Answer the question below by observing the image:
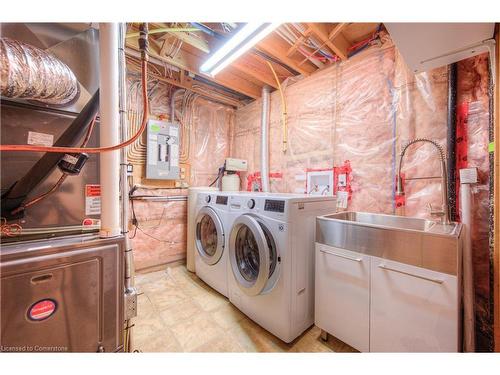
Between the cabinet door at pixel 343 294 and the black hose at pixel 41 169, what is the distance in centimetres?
149

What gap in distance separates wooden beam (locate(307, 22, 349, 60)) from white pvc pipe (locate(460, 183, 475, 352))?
153cm

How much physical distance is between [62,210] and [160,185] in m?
1.78

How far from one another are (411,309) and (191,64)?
8.93 ft

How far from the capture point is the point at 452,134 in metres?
1.39

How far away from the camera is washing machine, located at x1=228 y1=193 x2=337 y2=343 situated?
1400 millimetres

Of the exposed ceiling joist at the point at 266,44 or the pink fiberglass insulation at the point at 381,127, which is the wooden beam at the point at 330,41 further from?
the pink fiberglass insulation at the point at 381,127

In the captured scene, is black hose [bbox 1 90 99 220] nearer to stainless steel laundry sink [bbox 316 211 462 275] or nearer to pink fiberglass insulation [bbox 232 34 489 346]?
stainless steel laundry sink [bbox 316 211 462 275]

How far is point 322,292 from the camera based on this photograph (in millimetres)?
1422

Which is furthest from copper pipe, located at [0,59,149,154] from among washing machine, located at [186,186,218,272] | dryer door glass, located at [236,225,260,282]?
washing machine, located at [186,186,218,272]

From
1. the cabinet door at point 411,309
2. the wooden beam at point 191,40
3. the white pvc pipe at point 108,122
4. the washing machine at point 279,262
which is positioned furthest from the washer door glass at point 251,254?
the wooden beam at point 191,40

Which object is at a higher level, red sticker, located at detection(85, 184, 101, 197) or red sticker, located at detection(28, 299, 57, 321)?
red sticker, located at detection(85, 184, 101, 197)

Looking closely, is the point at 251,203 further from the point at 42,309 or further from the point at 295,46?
the point at 295,46

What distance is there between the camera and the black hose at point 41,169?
77 cm

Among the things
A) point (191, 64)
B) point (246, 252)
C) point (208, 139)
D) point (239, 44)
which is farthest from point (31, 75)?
point (208, 139)
